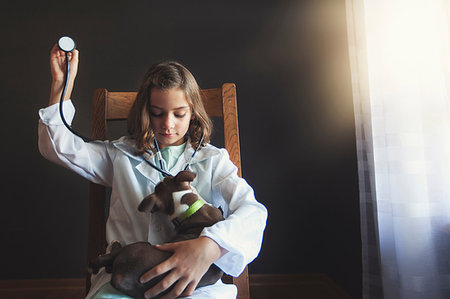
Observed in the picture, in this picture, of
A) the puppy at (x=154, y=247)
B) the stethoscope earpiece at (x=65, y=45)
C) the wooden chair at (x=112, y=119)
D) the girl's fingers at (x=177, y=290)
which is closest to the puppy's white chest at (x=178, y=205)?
the puppy at (x=154, y=247)

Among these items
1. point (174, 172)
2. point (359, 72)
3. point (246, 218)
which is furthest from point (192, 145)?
point (359, 72)

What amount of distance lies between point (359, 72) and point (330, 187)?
51cm

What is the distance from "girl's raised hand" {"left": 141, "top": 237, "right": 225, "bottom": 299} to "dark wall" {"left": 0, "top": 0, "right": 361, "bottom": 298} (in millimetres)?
690

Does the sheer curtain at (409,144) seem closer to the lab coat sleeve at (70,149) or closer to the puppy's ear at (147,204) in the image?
the puppy's ear at (147,204)

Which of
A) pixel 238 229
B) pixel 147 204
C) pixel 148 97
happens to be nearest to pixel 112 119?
pixel 148 97

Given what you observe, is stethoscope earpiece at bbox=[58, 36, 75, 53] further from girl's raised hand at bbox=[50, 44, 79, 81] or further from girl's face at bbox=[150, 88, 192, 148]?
girl's face at bbox=[150, 88, 192, 148]

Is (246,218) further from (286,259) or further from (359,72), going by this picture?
(286,259)

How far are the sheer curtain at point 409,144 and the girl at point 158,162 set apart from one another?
29 cm

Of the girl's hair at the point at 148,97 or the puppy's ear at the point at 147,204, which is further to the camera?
the girl's hair at the point at 148,97

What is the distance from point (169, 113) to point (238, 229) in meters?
0.29

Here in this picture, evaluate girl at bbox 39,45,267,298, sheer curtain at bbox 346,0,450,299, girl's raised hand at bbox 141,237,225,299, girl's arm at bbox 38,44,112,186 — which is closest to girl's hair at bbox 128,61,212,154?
girl at bbox 39,45,267,298

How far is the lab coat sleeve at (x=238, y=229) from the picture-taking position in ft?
1.82

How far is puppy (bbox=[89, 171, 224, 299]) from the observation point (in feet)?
1.66

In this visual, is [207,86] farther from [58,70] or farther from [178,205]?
[178,205]
